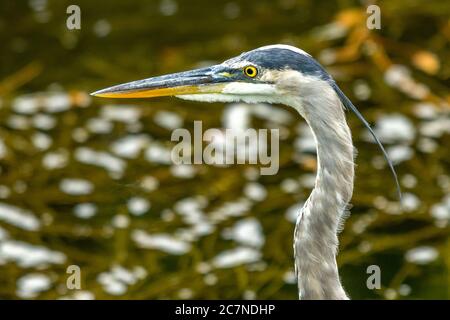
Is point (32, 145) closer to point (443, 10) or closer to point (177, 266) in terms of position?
point (177, 266)

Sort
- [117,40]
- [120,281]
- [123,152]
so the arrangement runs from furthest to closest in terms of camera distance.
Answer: [117,40]
[123,152]
[120,281]

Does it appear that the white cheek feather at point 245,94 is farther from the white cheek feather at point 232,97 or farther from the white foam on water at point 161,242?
the white foam on water at point 161,242

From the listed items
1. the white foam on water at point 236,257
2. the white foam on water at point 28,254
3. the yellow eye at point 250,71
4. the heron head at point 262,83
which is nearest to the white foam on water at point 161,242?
the white foam on water at point 236,257

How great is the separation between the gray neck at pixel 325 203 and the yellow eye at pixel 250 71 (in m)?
0.24

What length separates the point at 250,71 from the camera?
4.04 meters

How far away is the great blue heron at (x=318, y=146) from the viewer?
3781 mm

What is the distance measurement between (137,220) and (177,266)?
1.66 ft

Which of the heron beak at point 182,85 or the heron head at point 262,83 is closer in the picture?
the heron head at point 262,83

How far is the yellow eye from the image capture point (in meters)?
4.02

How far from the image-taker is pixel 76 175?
653 centimetres

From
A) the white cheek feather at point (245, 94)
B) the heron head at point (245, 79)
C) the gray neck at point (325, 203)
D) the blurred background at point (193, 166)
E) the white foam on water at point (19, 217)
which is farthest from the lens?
the white foam on water at point (19, 217)

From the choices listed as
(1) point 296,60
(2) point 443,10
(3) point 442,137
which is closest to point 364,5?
(2) point 443,10

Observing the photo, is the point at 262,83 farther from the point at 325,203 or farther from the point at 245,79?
the point at 325,203
